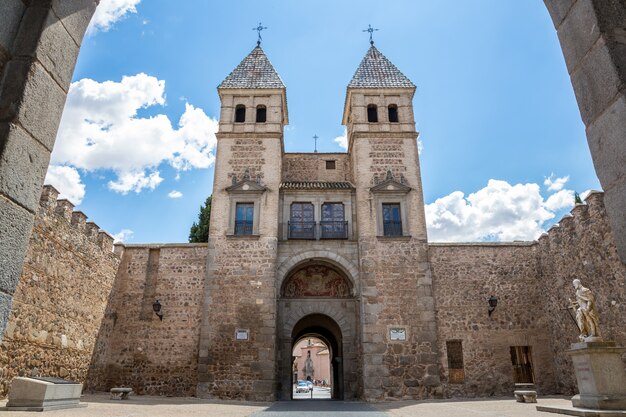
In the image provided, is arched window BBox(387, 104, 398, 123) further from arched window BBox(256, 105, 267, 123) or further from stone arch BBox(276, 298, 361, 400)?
stone arch BBox(276, 298, 361, 400)

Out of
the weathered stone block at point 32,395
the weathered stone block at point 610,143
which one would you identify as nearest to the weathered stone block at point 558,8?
the weathered stone block at point 610,143

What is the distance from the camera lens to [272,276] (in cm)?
1580

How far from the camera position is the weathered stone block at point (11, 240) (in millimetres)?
2703

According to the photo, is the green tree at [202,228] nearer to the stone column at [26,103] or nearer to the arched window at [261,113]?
the arched window at [261,113]

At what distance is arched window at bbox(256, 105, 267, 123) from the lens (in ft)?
61.8

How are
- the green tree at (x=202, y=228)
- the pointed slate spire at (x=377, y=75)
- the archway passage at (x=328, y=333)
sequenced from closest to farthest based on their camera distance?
the archway passage at (x=328, y=333) → the pointed slate spire at (x=377, y=75) → the green tree at (x=202, y=228)

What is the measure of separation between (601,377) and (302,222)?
10.9 metres

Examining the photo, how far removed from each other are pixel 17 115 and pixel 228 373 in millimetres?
13427

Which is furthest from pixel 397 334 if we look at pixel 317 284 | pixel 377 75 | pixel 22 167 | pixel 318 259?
pixel 22 167

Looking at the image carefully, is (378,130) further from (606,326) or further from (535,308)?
(606,326)

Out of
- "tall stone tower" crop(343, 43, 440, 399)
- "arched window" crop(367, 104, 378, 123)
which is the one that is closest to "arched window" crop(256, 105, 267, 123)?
"tall stone tower" crop(343, 43, 440, 399)

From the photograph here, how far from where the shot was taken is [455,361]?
1546cm

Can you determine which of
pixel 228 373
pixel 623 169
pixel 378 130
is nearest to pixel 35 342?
pixel 228 373

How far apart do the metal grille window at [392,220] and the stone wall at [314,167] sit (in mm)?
2992
